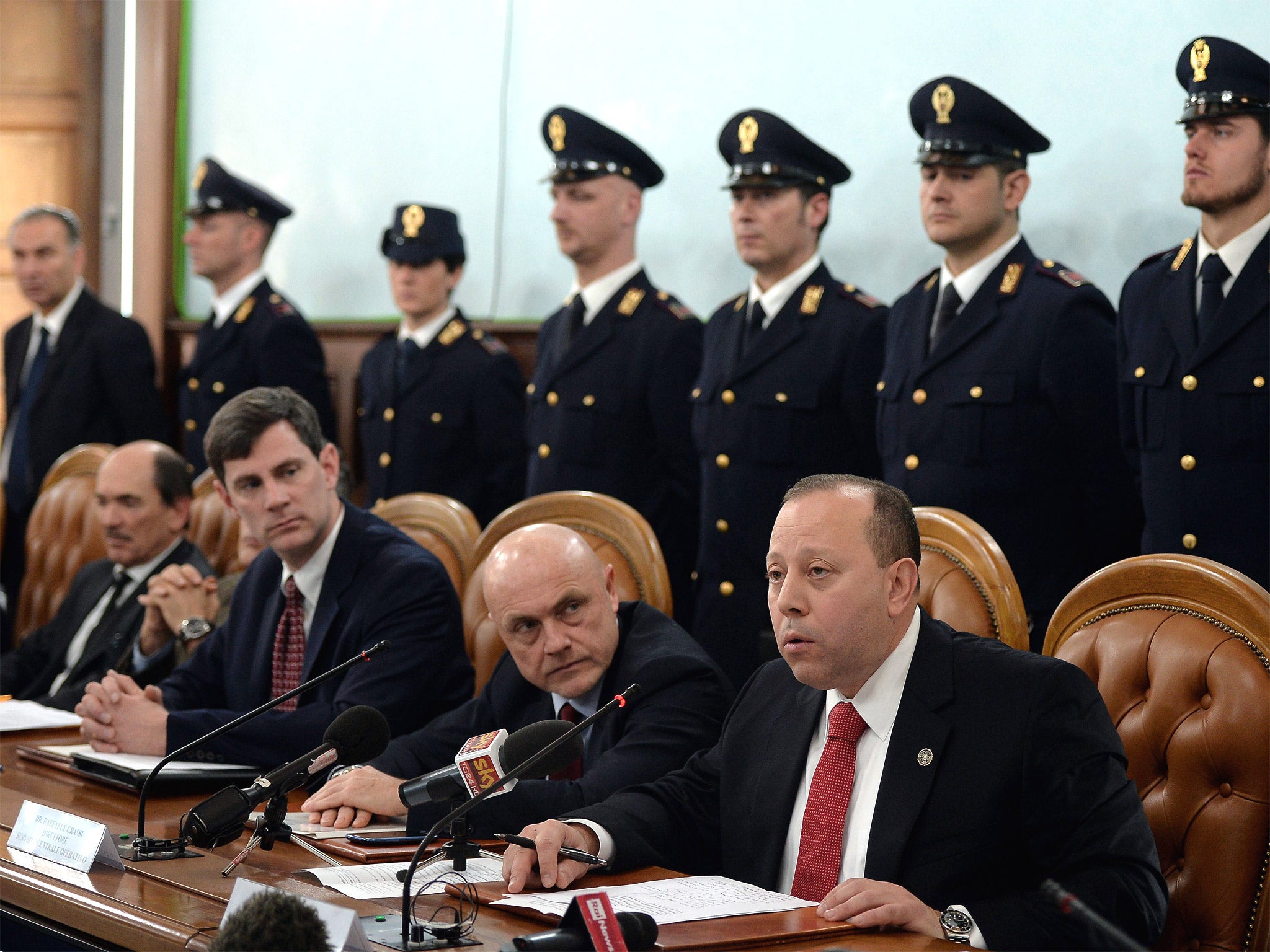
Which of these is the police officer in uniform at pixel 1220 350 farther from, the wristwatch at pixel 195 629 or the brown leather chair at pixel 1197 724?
the wristwatch at pixel 195 629

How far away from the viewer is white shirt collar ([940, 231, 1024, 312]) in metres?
3.50

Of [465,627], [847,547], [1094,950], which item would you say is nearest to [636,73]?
[465,627]

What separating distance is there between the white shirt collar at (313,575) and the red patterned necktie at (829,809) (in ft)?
4.37

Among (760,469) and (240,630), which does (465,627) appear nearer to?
(240,630)

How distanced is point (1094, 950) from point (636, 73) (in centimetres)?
415

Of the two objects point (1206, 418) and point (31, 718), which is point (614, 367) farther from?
point (31, 718)

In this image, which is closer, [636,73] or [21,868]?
[21,868]

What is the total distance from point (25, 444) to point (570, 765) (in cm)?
414

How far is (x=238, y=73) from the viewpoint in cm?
676

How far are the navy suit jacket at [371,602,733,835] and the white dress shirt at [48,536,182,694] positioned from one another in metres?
1.61

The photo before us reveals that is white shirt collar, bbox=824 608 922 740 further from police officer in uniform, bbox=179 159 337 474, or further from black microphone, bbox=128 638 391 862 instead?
police officer in uniform, bbox=179 159 337 474

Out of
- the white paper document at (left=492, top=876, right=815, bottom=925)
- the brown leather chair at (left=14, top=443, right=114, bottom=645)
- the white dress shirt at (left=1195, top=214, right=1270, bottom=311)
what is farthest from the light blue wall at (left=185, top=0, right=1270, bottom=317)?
the white paper document at (left=492, top=876, right=815, bottom=925)

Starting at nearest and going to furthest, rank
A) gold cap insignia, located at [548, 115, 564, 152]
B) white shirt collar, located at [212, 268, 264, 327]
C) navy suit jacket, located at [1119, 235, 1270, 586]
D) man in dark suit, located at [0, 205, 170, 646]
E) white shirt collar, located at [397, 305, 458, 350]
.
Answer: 1. navy suit jacket, located at [1119, 235, 1270, 586]
2. gold cap insignia, located at [548, 115, 564, 152]
3. white shirt collar, located at [397, 305, 458, 350]
4. white shirt collar, located at [212, 268, 264, 327]
5. man in dark suit, located at [0, 205, 170, 646]

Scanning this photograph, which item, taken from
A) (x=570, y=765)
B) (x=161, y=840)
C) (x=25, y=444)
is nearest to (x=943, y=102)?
(x=570, y=765)
